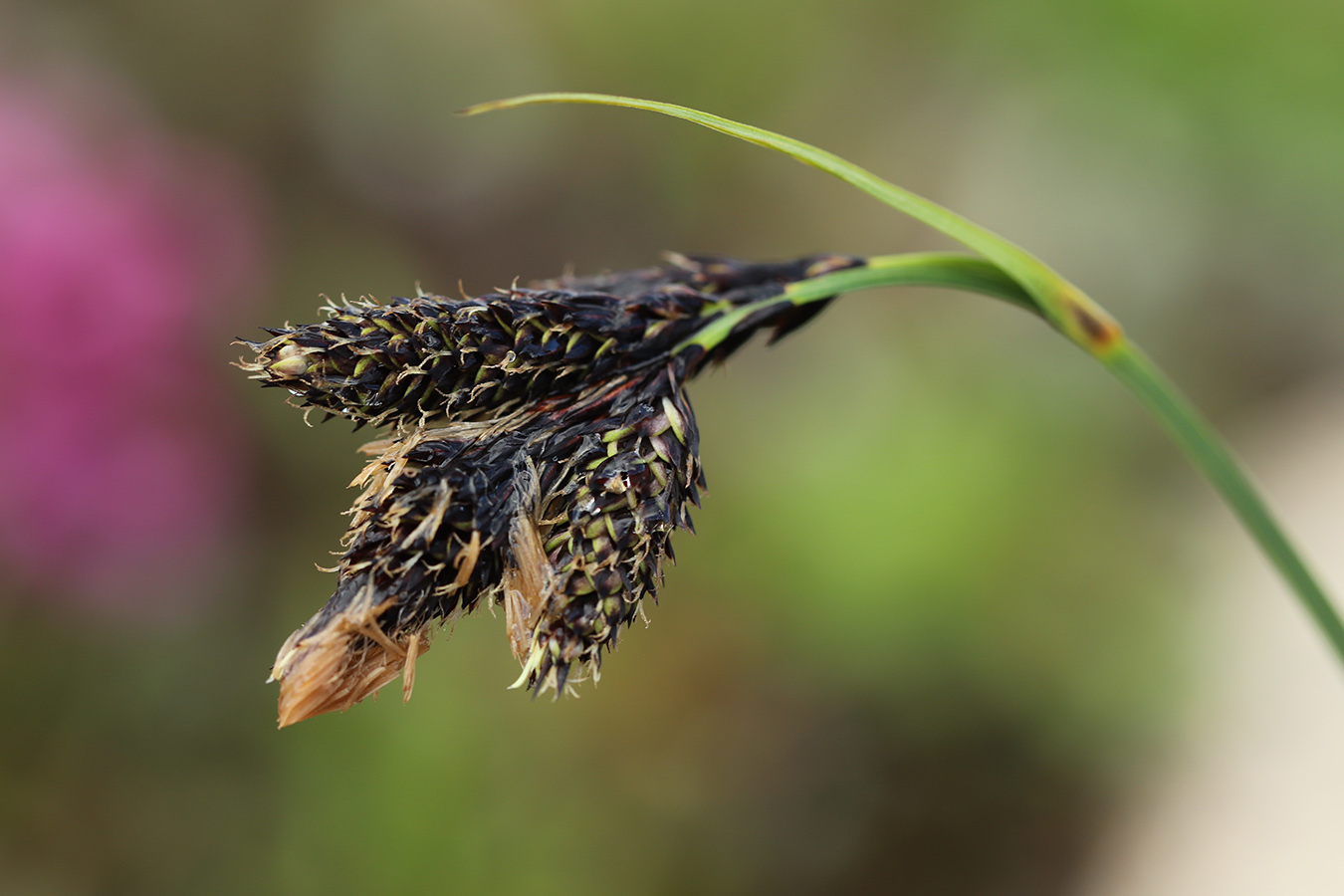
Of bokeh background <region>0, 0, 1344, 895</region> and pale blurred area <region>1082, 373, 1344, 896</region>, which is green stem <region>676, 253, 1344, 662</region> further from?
pale blurred area <region>1082, 373, 1344, 896</region>

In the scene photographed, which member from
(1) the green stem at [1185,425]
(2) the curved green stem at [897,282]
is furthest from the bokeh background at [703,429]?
(1) the green stem at [1185,425]

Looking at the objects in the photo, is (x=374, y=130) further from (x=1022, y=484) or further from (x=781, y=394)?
(x=1022, y=484)

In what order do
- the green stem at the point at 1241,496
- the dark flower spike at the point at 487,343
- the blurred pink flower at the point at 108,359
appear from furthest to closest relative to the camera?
the blurred pink flower at the point at 108,359
the dark flower spike at the point at 487,343
the green stem at the point at 1241,496

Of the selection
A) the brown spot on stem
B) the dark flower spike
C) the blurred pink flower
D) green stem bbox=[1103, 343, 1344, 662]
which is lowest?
green stem bbox=[1103, 343, 1344, 662]

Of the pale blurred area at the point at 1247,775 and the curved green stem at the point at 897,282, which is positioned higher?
the curved green stem at the point at 897,282

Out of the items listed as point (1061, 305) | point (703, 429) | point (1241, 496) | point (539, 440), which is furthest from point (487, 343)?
point (703, 429)

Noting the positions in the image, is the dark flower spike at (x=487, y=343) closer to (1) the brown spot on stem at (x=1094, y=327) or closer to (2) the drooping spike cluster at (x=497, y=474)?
(2) the drooping spike cluster at (x=497, y=474)

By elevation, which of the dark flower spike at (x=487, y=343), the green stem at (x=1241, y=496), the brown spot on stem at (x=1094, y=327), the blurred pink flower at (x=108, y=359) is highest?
the blurred pink flower at (x=108, y=359)

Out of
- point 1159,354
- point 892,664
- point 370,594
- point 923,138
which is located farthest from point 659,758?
point 923,138

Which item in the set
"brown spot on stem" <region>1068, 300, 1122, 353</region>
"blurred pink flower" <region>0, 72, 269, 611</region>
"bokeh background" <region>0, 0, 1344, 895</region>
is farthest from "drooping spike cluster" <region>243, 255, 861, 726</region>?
"blurred pink flower" <region>0, 72, 269, 611</region>
